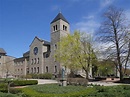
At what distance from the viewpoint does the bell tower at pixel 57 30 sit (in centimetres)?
4828

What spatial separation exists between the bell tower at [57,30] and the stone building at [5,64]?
19738 millimetres

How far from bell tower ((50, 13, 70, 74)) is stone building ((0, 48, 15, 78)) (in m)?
19.7

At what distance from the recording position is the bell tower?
158ft

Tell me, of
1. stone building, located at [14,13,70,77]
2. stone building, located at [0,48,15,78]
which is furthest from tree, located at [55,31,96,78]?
stone building, located at [0,48,15,78]

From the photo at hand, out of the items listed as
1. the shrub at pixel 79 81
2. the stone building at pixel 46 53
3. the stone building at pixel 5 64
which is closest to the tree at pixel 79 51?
the stone building at pixel 46 53

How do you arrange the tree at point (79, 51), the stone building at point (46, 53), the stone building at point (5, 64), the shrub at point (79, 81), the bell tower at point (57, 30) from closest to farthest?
the shrub at point (79, 81)
the tree at point (79, 51)
the bell tower at point (57, 30)
the stone building at point (46, 53)
the stone building at point (5, 64)

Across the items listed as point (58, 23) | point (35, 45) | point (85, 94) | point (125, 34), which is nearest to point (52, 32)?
point (58, 23)

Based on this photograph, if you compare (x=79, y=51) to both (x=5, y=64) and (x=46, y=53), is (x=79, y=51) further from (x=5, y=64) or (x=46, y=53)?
(x=5, y=64)

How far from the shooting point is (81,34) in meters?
39.0

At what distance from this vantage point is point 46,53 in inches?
2066

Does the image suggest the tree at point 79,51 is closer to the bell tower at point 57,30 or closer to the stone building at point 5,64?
the bell tower at point 57,30

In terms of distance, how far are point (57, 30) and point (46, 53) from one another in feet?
25.3

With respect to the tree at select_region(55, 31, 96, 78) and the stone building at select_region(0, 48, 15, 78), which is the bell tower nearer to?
the tree at select_region(55, 31, 96, 78)

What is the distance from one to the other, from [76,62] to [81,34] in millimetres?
5841
